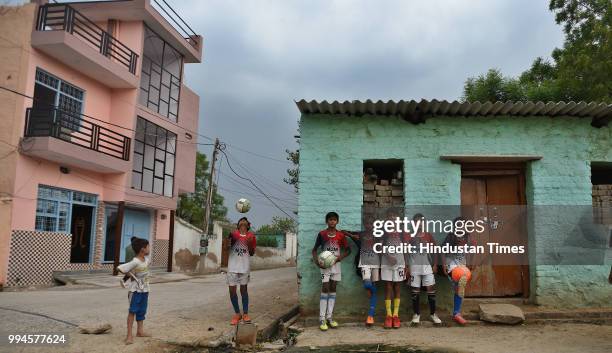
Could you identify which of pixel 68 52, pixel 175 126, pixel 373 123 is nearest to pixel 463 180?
pixel 373 123

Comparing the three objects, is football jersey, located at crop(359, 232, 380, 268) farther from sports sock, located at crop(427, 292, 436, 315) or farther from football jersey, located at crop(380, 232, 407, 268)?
sports sock, located at crop(427, 292, 436, 315)

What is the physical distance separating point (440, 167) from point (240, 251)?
3.38 meters

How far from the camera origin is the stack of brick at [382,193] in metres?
7.75

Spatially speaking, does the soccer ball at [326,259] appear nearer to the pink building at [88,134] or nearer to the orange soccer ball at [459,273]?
the orange soccer ball at [459,273]

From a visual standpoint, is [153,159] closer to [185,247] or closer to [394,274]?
[185,247]

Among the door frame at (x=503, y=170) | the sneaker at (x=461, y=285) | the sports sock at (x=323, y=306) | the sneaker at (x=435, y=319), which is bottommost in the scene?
the sneaker at (x=435, y=319)

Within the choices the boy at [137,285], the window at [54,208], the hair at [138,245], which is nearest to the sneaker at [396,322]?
the boy at [137,285]

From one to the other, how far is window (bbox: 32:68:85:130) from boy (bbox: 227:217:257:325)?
8.59 meters

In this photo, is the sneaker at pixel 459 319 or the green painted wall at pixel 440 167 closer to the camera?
the sneaker at pixel 459 319

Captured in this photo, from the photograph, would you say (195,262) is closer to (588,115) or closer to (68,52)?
(68,52)

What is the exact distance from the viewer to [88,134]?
14414mm

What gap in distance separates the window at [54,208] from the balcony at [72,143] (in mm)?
861

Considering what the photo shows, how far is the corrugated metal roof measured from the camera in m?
7.35

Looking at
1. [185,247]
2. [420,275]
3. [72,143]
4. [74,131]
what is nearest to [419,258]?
[420,275]
